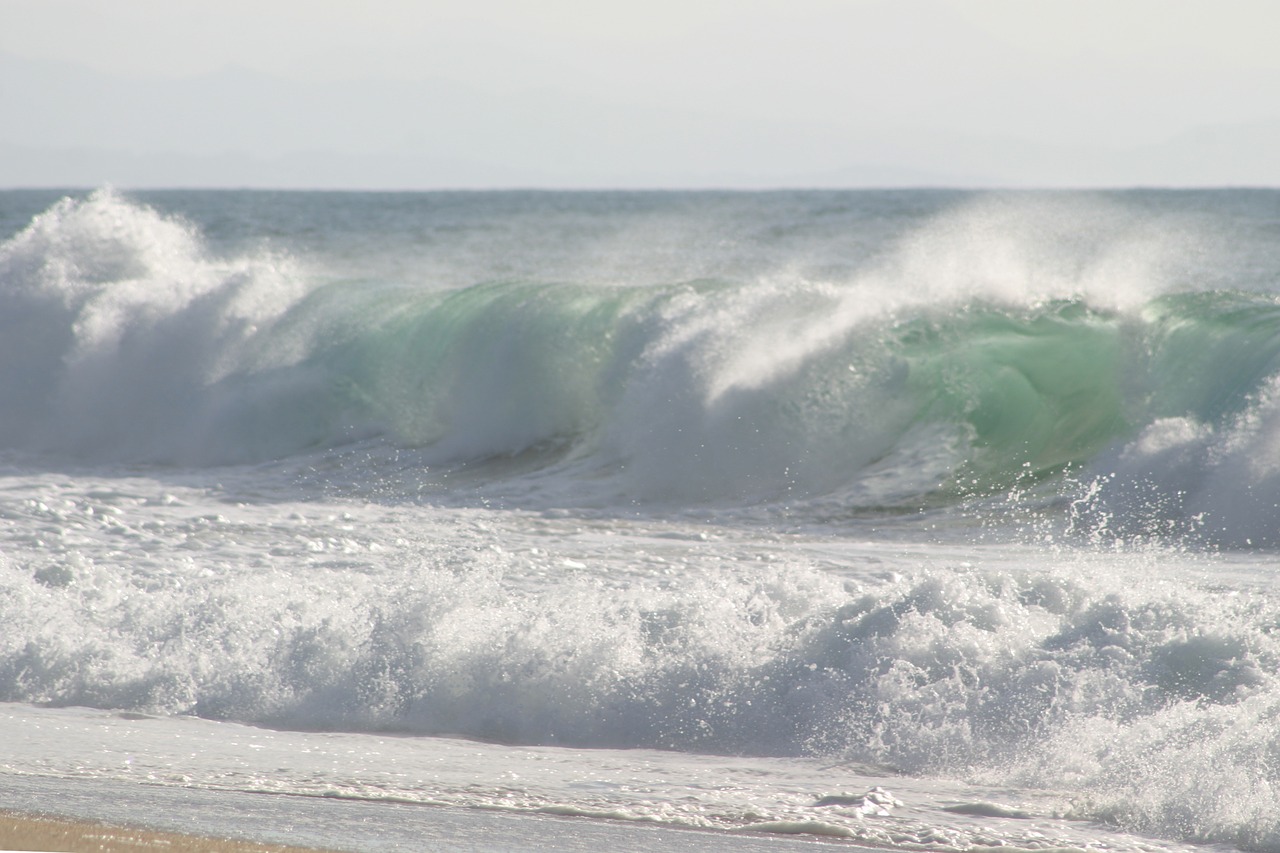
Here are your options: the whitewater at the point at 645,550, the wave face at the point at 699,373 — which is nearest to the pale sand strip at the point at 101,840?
the whitewater at the point at 645,550

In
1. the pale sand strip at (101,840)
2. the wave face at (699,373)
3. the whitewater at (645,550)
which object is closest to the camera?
Answer: the pale sand strip at (101,840)

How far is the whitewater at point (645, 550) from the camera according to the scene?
4.07 m

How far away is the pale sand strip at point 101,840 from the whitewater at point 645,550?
14 cm

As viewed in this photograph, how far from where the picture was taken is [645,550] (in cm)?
714

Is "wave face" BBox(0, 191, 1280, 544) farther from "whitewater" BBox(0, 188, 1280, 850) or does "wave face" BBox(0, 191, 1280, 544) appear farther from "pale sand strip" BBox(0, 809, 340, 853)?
"pale sand strip" BBox(0, 809, 340, 853)

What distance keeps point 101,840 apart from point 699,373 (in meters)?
6.59

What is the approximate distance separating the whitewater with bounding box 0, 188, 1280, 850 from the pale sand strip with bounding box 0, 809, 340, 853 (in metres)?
0.14

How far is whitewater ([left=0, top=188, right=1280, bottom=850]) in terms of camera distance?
4.07 metres

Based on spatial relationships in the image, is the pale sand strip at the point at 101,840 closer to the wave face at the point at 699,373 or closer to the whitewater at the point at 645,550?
the whitewater at the point at 645,550

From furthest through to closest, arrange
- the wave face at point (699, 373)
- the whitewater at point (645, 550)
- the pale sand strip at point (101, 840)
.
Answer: the wave face at point (699, 373)
the whitewater at point (645, 550)
the pale sand strip at point (101, 840)

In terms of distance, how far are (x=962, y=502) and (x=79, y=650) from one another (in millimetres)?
5138

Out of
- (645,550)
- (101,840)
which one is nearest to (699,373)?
(645,550)

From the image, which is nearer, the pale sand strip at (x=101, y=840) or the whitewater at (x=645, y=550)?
the pale sand strip at (x=101, y=840)

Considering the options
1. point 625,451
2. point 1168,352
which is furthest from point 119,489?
point 1168,352
